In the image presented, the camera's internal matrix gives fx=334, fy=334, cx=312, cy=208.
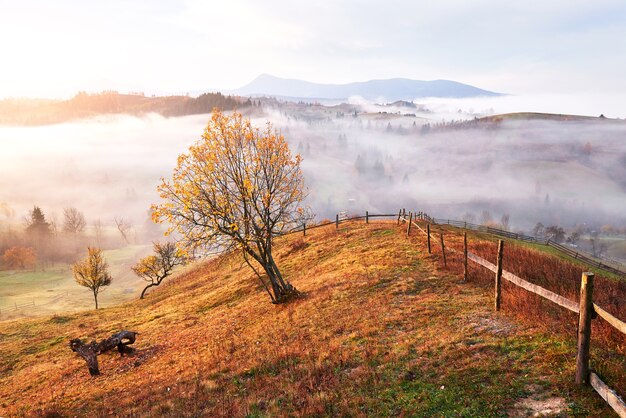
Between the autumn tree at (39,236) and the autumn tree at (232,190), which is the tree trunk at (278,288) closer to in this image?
the autumn tree at (232,190)

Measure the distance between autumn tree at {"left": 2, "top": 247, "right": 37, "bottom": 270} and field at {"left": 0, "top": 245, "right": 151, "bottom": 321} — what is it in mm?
8330

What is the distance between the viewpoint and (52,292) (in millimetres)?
87875

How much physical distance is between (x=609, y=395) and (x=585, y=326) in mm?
1550

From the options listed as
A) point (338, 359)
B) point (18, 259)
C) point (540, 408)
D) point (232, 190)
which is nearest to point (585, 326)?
point (540, 408)

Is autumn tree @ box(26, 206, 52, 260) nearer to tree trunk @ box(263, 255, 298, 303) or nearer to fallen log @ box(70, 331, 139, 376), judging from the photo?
fallen log @ box(70, 331, 139, 376)

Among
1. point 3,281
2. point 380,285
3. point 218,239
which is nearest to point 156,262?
point 218,239

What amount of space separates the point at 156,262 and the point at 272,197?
44227mm

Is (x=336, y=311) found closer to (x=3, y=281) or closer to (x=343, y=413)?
(x=343, y=413)

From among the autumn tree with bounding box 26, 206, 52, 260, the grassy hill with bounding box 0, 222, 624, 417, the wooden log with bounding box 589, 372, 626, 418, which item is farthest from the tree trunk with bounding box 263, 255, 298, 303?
the autumn tree with bounding box 26, 206, 52, 260

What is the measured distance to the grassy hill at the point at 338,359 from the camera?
30.2 ft

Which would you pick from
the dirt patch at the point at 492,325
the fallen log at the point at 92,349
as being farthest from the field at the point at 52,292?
the dirt patch at the point at 492,325

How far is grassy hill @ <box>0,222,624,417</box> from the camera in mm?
9203

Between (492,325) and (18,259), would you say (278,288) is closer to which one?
(492,325)

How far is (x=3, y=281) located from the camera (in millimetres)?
100500
